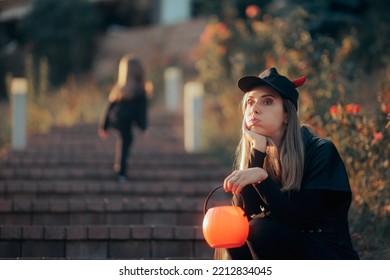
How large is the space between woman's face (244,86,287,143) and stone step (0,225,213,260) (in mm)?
1667

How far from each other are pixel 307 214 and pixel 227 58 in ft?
33.7

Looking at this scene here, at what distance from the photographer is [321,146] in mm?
4496

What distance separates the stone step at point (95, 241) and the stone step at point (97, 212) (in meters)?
0.86

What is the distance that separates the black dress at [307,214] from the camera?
14.4 ft

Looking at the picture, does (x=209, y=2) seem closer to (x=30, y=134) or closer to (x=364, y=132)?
(x=30, y=134)

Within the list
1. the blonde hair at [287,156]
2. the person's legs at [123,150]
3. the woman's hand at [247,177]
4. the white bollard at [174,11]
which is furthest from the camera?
the white bollard at [174,11]

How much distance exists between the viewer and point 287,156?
4484 mm

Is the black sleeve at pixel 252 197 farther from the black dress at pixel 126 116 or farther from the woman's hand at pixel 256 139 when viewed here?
the black dress at pixel 126 116

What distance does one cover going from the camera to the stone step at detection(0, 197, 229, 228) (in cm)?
684

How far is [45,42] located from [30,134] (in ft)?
38.6

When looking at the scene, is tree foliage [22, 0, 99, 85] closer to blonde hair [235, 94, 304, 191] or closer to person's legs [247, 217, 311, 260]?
blonde hair [235, 94, 304, 191]

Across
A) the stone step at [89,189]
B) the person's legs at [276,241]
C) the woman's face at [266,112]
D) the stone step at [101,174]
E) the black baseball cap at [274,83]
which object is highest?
the black baseball cap at [274,83]

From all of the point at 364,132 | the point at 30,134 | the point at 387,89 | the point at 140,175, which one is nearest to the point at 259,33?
the point at 30,134

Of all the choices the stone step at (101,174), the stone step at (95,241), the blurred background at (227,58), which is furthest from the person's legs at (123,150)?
the stone step at (95,241)
